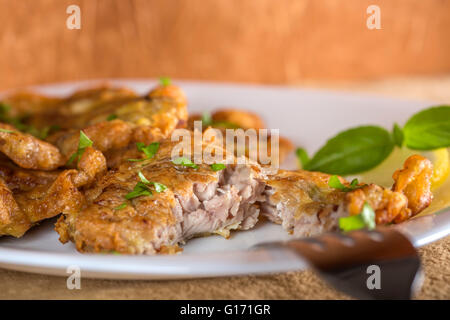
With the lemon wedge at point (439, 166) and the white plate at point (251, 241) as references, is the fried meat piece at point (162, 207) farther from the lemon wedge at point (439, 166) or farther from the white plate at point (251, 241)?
the lemon wedge at point (439, 166)

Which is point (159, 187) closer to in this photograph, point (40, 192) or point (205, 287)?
point (205, 287)

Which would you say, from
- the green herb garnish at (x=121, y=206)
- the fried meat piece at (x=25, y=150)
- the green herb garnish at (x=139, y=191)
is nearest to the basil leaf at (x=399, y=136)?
the green herb garnish at (x=139, y=191)

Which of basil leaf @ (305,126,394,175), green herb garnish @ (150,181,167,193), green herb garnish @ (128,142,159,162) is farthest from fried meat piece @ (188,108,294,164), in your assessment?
green herb garnish @ (150,181,167,193)

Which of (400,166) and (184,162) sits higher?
(184,162)

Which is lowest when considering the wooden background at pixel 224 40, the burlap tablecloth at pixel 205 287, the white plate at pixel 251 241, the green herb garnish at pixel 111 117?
the burlap tablecloth at pixel 205 287

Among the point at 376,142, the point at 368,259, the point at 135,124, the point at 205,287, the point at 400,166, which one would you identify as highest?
the point at 135,124

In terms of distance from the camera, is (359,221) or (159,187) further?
(159,187)

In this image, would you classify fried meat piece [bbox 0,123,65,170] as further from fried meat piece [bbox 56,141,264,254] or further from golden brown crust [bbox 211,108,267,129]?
golden brown crust [bbox 211,108,267,129]

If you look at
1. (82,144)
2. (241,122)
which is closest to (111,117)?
(82,144)
